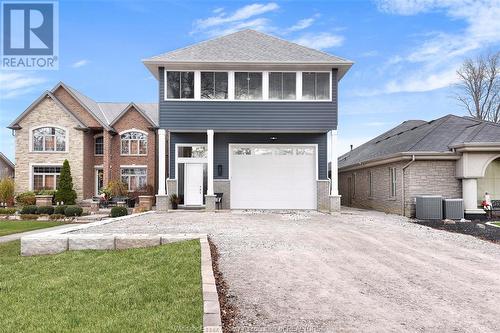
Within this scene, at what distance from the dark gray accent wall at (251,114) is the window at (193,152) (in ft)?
5.38

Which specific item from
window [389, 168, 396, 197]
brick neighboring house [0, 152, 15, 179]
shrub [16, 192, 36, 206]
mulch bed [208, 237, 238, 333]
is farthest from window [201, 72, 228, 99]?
brick neighboring house [0, 152, 15, 179]

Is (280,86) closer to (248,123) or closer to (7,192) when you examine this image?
(248,123)

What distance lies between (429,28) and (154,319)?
28573 mm

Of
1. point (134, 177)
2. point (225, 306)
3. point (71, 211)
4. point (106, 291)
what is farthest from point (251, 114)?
point (134, 177)

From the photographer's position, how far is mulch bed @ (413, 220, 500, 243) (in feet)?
35.4

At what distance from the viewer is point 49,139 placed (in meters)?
26.5

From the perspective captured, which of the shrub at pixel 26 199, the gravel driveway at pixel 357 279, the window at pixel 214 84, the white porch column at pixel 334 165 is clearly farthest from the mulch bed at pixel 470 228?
the shrub at pixel 26 199

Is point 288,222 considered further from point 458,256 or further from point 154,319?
point 154,319

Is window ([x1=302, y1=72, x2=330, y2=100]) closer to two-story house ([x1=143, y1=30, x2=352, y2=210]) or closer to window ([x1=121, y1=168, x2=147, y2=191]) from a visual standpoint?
two-story house ([x1=143, y1=30, x2=352, y2=210])

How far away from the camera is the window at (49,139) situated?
26.5 meters

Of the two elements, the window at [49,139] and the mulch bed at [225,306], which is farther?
the window at [49,139]

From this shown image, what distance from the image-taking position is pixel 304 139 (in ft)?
60.4

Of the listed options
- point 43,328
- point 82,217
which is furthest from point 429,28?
point 43,328

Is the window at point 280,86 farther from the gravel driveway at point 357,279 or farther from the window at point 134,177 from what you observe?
the window at point 134,177
